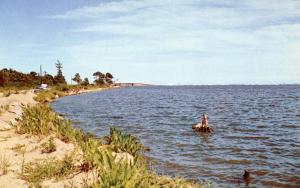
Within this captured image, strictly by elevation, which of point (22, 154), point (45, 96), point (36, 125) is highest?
point (36, 125)

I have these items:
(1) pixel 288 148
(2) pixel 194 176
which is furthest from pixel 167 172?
(1) pixel 288 148

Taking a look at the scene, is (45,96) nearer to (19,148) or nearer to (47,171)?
(19,148)

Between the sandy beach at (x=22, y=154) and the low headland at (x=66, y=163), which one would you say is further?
the sandy beach at (x=22, y=154)

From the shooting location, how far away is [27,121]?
1639 centimetres

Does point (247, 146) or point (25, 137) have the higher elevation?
point (25, 137)

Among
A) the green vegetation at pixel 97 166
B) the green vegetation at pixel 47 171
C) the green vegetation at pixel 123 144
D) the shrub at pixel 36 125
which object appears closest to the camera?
the green vegetation at pixel 97 166

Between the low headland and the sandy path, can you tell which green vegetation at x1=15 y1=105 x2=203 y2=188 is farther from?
the sandy path

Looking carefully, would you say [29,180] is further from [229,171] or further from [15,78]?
[15,78]

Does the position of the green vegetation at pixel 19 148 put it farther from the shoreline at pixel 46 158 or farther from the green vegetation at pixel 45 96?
the green vegetation at pixel 45 96

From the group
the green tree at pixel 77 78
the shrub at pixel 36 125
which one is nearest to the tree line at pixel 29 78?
the green tree at pixel 77 78

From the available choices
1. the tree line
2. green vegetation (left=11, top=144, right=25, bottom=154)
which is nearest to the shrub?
green vegetation (left=11, top=144, right=25, bottom=154)

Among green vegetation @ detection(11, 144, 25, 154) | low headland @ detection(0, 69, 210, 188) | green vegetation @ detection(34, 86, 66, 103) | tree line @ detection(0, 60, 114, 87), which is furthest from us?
tree line @ detection(0, 60, 114, 87)

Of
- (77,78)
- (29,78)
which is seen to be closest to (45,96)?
(29,78)

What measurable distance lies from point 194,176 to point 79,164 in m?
5.56
